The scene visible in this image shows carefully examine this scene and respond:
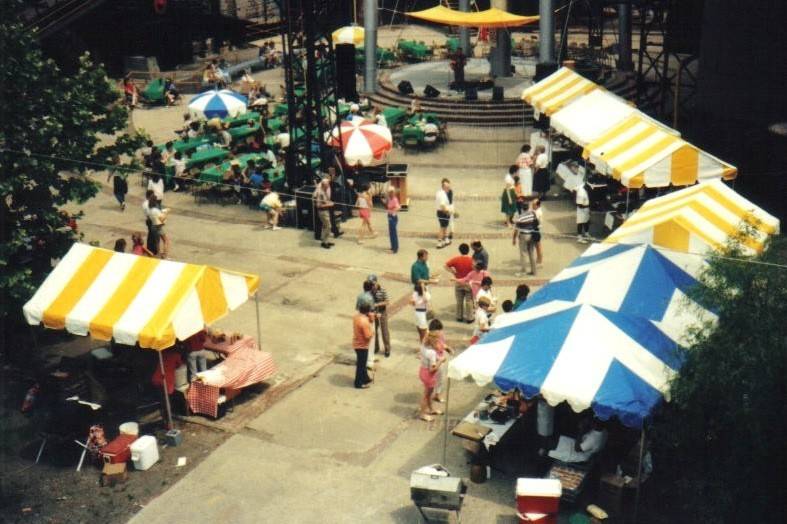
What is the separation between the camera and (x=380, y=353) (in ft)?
51.7

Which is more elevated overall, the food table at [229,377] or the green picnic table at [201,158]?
the green picnic table at [201,158]

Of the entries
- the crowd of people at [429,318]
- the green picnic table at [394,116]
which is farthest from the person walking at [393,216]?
the green picnic table at [394,116]

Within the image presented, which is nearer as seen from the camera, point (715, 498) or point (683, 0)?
point (715, 498)

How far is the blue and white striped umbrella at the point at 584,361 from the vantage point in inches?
413

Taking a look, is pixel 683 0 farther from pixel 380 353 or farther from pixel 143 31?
pixel 143 31

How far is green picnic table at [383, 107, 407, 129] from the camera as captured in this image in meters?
29.4

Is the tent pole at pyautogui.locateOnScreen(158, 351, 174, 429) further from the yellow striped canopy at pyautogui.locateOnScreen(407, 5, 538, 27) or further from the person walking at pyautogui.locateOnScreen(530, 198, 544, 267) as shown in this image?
the yellow striped canopy at pyautogui.locateOnScreen(407, 5, 538, 27)

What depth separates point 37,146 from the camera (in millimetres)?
15047

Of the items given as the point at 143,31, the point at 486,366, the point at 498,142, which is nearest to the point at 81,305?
the point at 486,366

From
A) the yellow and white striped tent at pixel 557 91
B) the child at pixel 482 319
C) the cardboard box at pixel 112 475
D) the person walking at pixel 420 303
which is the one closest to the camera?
the cardboard box at pixel 112 475

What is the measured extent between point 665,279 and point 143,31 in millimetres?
35818

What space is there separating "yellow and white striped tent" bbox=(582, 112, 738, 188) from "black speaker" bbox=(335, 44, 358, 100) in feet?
26.1

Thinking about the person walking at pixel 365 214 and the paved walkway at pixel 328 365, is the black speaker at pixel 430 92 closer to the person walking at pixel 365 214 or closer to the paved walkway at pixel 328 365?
the paved walkway at pixel 328 365

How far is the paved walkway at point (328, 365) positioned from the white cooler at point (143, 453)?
0.18 m
